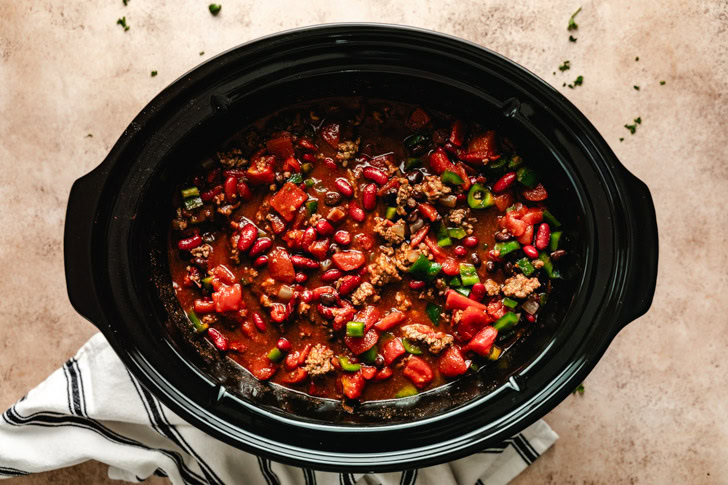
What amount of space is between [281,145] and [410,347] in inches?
49.5

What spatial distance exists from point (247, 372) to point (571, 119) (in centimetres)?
206

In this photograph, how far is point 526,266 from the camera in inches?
126

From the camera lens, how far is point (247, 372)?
3.27 m

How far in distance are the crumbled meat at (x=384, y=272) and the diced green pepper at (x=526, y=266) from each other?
630mm

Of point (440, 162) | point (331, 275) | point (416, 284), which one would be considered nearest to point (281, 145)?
point (331, 275)

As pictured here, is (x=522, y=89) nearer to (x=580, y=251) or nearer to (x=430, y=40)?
(x=430, y=40)

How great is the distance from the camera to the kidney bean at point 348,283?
10.5 ft

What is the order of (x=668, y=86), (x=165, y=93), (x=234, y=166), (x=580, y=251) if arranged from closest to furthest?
1. (x=165, y=93)
2. (x=580, y=251)
3. (x=234, y=166)
4. (x=668, y=86)

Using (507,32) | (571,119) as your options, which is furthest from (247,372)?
(507,32)

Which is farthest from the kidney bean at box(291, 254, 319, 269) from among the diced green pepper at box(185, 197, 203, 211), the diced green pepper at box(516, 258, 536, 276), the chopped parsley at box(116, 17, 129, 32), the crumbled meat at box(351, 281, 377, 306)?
the chopped parsley at box(116, 17, 129, 32)

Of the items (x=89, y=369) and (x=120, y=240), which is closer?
(x=120, y=240)

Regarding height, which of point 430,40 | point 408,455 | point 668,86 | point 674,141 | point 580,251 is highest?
point 430,40

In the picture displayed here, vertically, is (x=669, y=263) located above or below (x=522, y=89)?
below

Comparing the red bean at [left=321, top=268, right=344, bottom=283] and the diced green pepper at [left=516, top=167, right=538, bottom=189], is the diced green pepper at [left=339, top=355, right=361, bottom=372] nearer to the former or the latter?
the red bean at [left=321, top=268, right=344, bottom=283]
